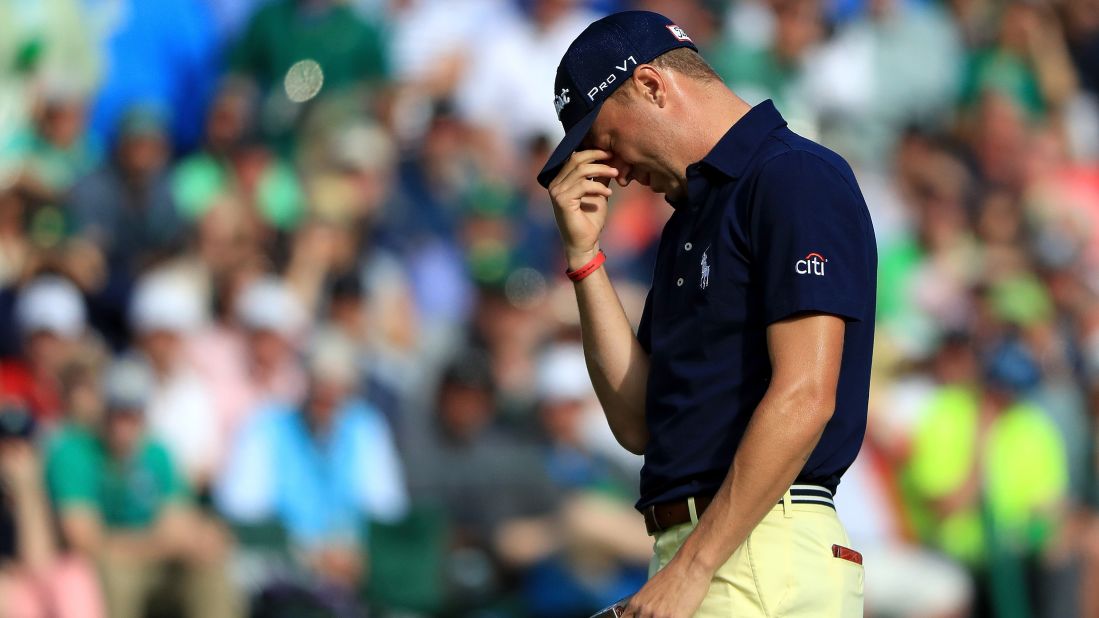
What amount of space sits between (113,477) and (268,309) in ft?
4.87

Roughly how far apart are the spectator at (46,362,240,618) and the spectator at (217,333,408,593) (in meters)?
0.40

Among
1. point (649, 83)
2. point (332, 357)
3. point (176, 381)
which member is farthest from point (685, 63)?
point (176, 381)

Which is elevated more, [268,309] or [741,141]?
[268,309]

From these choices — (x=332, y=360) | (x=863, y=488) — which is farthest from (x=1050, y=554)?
(x=332, y=360)

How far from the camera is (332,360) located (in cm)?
879

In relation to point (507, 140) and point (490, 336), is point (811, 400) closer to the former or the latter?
point (490, 336)

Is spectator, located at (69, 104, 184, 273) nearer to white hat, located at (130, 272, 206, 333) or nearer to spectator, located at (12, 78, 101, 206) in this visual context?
spectator, located at (12, 78, 101, 206)

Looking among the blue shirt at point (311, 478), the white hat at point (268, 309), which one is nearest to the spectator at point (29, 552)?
the blue shirt at point (311, 478)

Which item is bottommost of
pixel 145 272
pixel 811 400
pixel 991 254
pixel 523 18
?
pixel 811 400

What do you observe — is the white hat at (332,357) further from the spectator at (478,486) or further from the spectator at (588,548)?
the spectator at (588,548)

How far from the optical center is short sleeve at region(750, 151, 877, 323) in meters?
3.24

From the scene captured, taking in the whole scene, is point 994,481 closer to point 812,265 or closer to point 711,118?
point 711,118

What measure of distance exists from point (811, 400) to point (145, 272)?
657cm

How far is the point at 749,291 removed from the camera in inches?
133
